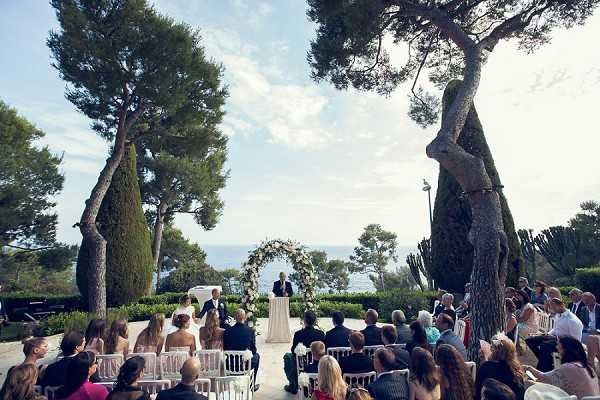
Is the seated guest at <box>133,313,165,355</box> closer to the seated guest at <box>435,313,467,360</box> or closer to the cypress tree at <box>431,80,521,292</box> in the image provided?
the seated guest at <box>435,313,467,360</box>

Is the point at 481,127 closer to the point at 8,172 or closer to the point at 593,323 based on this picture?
the point at 593,323

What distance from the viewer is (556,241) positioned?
18.4 metres

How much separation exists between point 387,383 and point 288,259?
712cm

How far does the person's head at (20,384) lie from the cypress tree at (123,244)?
11.8 meters

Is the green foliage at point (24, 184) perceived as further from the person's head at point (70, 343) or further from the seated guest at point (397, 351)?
the seated guest at point (397, 351)

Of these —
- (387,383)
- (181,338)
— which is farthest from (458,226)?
(181,338)

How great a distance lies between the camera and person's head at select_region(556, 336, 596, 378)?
3.56 metres

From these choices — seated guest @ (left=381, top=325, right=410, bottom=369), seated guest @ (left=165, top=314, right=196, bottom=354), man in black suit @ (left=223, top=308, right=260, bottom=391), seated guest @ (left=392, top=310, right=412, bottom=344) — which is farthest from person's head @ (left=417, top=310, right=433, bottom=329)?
seated guest @ (left=165, top=314, right=196, bottom=354)

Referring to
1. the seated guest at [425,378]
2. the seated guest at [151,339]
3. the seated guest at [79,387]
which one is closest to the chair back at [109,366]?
the seated guest at [151,339]

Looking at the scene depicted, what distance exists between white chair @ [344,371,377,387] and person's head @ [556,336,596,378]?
1967 millimetres

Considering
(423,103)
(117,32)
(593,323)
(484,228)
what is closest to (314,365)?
(484,228)

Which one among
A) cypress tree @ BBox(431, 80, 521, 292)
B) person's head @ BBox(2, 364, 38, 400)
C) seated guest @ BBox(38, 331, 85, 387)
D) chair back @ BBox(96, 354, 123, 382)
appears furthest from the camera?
cypress tree @ BBox(431, 80, 521, 292)

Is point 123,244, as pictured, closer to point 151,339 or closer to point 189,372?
point 151,339

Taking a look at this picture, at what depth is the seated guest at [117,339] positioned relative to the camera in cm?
504
